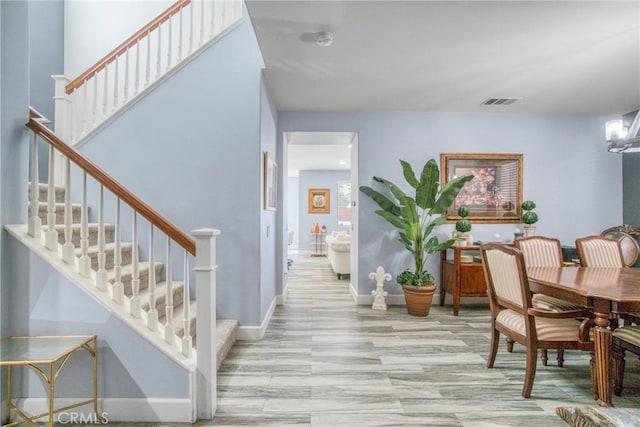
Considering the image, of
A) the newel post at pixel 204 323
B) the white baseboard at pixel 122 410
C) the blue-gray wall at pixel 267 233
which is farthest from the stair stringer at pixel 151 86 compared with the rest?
the white baseboard at pixel 122 410

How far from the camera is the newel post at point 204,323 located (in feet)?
6.46

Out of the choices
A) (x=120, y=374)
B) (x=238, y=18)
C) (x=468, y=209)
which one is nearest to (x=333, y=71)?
(x=238, y=18)

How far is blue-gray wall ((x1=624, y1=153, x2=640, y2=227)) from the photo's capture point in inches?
175

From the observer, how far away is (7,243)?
73.6 inches

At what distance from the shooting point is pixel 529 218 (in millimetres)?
4367

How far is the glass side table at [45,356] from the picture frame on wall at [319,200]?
873 centimetres

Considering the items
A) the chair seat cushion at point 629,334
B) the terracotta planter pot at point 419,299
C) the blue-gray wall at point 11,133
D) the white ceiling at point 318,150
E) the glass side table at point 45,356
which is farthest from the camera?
the white ceiling at point 318,150

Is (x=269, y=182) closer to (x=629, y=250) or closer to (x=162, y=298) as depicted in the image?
(x=162, y=298)

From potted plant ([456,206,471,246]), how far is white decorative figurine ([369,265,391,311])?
105 centimetres

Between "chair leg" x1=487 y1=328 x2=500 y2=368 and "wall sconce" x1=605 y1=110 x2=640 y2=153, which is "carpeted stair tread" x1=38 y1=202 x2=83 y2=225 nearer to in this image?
"chair leg" x1=487 y1=328 x2=500 y2=368

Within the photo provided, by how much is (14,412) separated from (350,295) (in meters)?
3.84

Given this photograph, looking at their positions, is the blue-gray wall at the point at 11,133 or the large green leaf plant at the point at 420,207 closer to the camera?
the blue-gray wall at the point at 11,133

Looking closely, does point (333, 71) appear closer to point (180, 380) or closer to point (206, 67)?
point (206, 67)

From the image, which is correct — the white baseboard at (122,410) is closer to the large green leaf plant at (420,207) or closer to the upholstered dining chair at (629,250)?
the large green leaf plant at (420,207)
